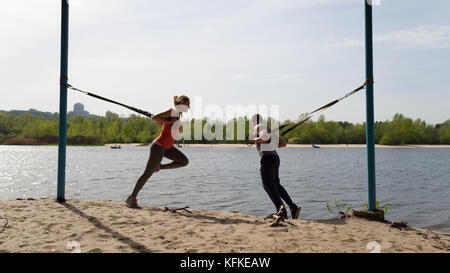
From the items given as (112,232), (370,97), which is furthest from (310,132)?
(112,232)

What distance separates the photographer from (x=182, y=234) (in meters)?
4.84

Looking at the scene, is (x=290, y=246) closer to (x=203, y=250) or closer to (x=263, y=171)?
(x=203, y=250)

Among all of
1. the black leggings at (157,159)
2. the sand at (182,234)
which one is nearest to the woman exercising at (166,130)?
the black leggings at (157,159)

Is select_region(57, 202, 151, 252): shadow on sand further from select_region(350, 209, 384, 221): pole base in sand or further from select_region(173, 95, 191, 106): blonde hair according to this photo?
select_region(350, 209, 384, 221): pole base in sand

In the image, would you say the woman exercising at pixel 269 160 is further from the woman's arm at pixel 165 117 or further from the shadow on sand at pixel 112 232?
the shadow on sand at pixel 112 232

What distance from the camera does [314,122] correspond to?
437 ft

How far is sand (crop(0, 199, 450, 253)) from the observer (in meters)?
4.23

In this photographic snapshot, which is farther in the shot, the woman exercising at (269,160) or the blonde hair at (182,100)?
the blonde hair at (182,100)

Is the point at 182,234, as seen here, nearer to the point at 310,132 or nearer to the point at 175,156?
the point at 175,156

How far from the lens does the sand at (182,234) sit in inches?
166

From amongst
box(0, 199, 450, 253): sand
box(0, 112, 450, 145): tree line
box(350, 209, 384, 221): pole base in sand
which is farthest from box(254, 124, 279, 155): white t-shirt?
box(0, 112, 450, 145): tree line

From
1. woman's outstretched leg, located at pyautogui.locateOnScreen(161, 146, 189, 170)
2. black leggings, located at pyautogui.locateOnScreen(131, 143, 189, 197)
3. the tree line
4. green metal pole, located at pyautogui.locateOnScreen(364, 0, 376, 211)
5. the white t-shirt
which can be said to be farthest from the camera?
the tree line
